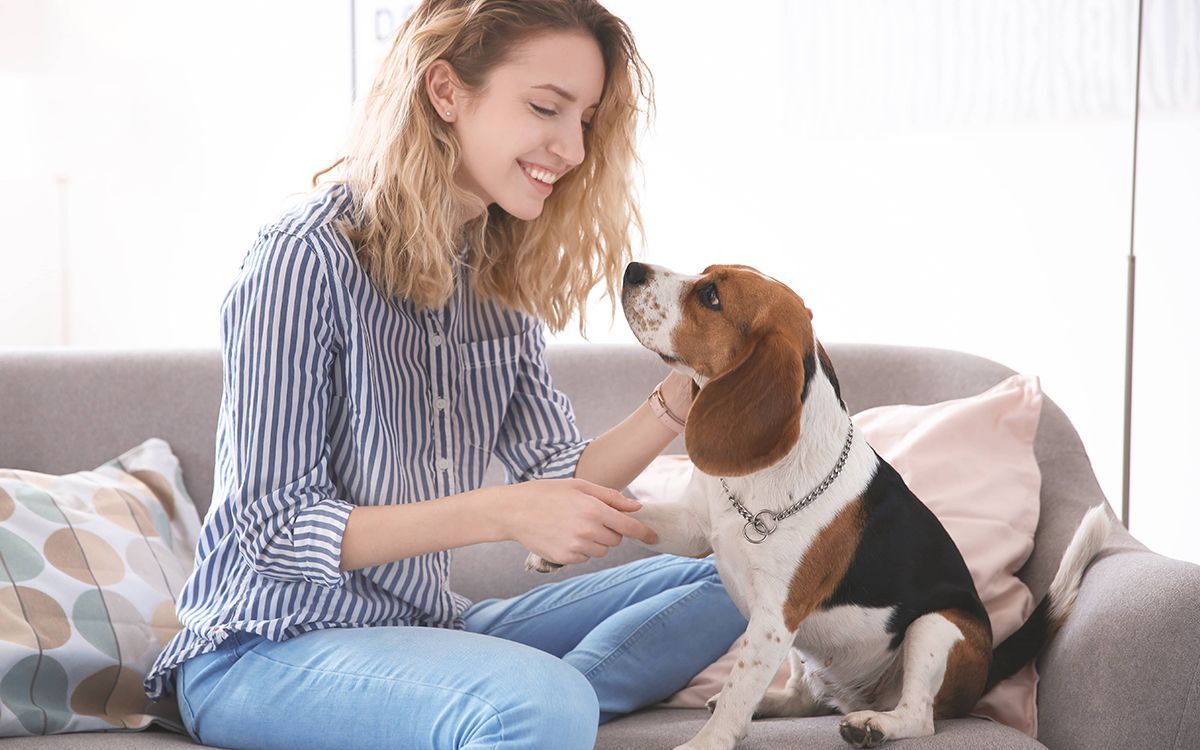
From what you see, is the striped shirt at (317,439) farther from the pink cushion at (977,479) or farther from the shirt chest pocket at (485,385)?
the pink cushion at (977,479)

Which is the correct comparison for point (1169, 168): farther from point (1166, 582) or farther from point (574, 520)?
point (574, 520)

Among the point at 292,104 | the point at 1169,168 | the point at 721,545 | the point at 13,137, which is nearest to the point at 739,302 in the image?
the point at 721,545

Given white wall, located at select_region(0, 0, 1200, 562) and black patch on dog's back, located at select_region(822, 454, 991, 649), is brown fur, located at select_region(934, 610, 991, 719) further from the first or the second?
white wall, located at select_region(0, 0, 1200, 562)

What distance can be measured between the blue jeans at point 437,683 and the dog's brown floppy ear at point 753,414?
1.11ft

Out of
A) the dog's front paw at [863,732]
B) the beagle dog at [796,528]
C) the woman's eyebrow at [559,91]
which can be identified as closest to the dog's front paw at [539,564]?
Answer: the beagle dog at [796,528]

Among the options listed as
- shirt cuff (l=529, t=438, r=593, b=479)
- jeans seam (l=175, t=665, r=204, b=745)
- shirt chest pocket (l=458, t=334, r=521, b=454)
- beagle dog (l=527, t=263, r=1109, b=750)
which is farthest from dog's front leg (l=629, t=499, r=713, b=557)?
jeans seam (l=175, t=665, r=204, b=745)

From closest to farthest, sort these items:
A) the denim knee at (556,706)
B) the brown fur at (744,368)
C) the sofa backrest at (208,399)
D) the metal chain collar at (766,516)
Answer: the denim knee at (556,706) < the brown fur at (744,368) < the metal chain collar at (766,516) < the sofa backrest at (208,399)

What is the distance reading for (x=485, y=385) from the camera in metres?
1.81

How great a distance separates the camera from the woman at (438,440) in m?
1.39

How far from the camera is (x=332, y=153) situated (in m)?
3.39

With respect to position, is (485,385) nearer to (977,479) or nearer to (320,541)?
(320,541)

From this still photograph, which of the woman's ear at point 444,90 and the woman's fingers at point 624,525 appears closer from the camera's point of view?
the woman's fingers at point 624,525

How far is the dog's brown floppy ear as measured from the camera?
1367 mm

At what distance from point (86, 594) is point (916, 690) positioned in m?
1.27
